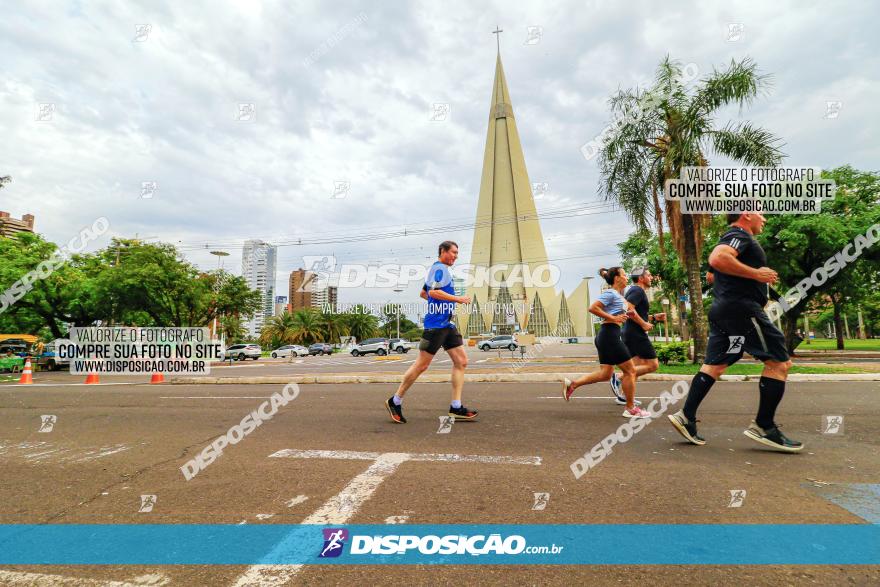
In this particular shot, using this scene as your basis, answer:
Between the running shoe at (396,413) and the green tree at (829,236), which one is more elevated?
the green tree at (829,236)

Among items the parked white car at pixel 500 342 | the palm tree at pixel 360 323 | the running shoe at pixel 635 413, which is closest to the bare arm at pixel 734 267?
the running shoe at pixel 635 413

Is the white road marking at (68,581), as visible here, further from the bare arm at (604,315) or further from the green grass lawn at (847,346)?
the green grass lawn at (847,346)

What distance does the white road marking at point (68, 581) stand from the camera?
1700 mm

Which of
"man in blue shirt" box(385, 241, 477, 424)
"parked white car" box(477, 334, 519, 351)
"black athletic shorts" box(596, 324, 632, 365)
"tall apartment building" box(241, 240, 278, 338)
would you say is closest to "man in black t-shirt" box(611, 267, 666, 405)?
"black athletic shorts" box(596, 324, 632, 365)

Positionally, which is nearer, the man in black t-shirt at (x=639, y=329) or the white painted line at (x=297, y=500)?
the white painted line at (x=297, y=500)

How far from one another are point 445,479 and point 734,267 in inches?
115

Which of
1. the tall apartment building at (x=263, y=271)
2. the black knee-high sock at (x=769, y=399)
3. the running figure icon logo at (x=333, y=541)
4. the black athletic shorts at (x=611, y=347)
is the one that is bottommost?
the running figure icon logo at (x=333, y=541)

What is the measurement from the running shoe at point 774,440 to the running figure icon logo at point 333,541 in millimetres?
3379

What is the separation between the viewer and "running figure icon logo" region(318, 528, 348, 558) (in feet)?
6.24

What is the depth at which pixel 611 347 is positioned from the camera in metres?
5.31

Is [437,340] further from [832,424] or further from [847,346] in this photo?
[847,346]

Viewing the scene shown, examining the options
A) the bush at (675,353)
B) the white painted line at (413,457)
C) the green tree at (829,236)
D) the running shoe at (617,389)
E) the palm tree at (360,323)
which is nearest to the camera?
the white painted line at (413,457)

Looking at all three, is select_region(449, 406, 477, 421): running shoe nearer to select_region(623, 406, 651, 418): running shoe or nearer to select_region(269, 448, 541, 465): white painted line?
select_region(269, 448, 541, 465): white painted line

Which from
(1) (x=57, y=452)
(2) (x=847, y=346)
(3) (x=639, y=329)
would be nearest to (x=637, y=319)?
(3) (x=639, y=329)
